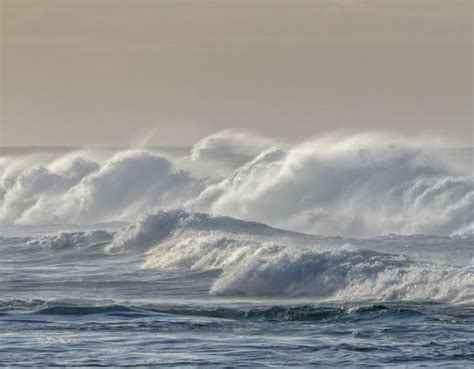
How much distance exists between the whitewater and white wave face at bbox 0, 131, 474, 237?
3.7 inches

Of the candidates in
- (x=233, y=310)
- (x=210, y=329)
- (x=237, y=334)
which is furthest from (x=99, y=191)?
(x=237, y=334)

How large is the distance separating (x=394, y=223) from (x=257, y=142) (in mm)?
29105

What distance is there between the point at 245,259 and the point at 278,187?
26.6 meters

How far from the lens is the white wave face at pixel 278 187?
58.5m

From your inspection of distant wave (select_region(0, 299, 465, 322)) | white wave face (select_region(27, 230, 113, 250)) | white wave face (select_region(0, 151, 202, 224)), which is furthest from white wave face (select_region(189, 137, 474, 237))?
distant wave (select_region(0, 299, 465, 322))

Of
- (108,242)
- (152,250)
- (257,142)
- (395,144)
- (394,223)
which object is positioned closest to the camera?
(152,250)

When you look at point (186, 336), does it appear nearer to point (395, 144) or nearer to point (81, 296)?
point (81, 296)

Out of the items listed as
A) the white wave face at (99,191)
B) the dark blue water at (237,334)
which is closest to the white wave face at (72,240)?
the dark blue water at (237,334)

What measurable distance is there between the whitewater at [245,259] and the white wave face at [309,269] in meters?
0.06

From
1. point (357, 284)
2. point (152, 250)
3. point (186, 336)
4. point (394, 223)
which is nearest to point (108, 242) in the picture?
point (152, 250)

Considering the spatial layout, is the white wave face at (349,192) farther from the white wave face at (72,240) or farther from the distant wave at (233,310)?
the distant wave at (233,310)

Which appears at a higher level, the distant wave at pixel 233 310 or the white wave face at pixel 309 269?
the white wave face at pixel 309 269

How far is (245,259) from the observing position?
127 feet

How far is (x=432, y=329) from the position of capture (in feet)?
87.6
